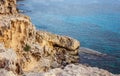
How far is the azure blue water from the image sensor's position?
60.9 m

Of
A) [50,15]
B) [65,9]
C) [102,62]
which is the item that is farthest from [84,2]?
[102,62]

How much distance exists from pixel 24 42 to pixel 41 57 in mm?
3274

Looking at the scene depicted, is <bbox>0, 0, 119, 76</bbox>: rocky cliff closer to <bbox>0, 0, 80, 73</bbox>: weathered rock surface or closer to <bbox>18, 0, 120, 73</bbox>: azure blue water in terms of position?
<bbox>0, 0, 80, 73</bbox>: weathered rock surface

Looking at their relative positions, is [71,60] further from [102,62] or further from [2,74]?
[2,74]

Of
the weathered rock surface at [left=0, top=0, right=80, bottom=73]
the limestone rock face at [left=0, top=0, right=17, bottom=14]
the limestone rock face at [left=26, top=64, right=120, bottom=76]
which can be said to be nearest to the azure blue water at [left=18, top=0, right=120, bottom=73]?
the weathered rock surface at [left=0, top=0, right=80, bottom=73]

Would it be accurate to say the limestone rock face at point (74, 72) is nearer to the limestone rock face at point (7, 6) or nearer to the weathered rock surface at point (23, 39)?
the weathered rock surface at point (23, 39)

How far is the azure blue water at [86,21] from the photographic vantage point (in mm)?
60875

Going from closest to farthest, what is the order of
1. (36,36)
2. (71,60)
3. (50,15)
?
(36,36), (71,60), (50,15)

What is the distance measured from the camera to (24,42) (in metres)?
25.4

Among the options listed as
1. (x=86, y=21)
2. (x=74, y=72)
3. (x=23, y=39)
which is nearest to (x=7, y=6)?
(x=23, y=39)

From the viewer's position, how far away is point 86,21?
80188mm

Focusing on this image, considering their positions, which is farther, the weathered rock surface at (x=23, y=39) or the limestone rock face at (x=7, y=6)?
the limestone rock face at (x=7, y=6)

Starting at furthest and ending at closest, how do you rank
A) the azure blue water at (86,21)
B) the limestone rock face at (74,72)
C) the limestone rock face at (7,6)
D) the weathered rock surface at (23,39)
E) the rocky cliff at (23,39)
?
the azure blue water at (86,21) < the limestone rock face at (7,6) < the weathered rock surface at (23,39) < the rocky cliff at (23,39) < the limestone rock face at (74,72)

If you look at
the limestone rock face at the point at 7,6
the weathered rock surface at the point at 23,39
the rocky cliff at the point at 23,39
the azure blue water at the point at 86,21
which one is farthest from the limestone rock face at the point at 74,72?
the azure blue water at the point at 86,21
